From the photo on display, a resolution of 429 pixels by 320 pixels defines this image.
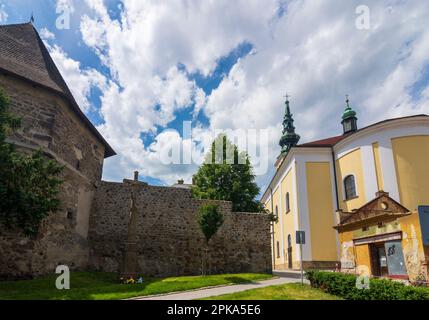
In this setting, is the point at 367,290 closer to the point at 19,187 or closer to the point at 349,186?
the point at 19,187

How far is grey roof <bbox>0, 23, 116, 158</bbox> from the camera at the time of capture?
1395 centimetres

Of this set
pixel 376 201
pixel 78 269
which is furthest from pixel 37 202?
pixel 376 201

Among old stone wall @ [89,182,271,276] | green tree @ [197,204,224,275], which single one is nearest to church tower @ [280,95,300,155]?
old stone wall @ [89,182,271,276]

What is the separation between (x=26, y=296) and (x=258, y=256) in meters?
12.6

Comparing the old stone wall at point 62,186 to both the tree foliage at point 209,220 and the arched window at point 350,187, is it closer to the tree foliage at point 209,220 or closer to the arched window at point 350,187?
the tree foliage at point 209,220

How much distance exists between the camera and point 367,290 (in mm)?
7824

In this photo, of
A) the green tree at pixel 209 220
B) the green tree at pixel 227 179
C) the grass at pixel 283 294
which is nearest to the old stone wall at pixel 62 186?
the green tree at pixel 209 220

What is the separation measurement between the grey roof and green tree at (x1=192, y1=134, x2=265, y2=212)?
1084 centimetres

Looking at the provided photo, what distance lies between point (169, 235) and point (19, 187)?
9.36m

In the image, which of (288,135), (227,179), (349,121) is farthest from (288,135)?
(227,179)

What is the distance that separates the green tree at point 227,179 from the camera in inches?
978

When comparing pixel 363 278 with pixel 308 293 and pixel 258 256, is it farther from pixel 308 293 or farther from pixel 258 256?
pixel 258 256

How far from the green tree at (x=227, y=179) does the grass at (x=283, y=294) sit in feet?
45.3

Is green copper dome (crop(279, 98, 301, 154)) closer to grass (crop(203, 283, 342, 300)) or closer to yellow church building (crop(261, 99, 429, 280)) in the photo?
yellow church building (crop(261, 99, 429, 280))
